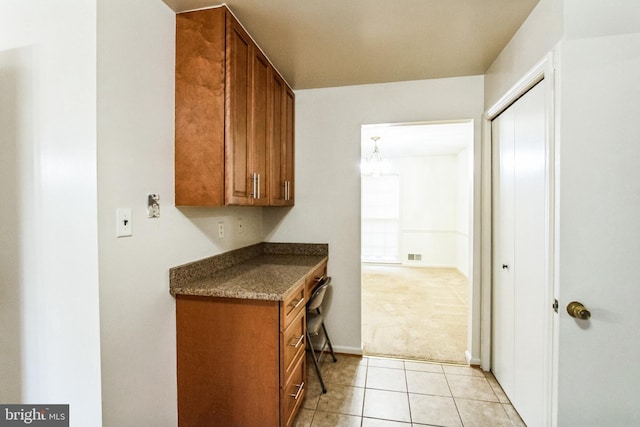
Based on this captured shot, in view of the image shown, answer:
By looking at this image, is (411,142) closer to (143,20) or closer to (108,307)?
(143,20)

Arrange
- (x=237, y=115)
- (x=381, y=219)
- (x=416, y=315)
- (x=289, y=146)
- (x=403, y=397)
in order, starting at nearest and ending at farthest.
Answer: (x=237, y=115), (x=403, y=397), (x=289, y=146), (x=416, y=315), (x=381, y=219)

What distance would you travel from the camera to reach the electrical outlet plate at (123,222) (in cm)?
117

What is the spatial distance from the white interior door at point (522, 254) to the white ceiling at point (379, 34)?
49 cm

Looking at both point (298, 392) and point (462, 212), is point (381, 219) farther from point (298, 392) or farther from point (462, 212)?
point (298, 392)

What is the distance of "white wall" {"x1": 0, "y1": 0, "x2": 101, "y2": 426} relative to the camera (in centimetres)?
111

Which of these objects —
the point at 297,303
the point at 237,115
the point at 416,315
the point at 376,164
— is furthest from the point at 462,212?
the point at 237,115

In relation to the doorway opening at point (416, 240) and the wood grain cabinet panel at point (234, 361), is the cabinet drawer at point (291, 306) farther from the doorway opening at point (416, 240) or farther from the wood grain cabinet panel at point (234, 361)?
the doorway opening at point (416, 240)

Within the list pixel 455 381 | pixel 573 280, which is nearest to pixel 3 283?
pixel 573 280

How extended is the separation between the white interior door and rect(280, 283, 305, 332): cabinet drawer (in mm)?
1286

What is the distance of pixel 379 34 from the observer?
1.71 m

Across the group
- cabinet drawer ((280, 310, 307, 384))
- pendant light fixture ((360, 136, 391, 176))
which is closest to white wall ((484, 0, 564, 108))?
cabinet drawer ((280, 310, 307, 384))

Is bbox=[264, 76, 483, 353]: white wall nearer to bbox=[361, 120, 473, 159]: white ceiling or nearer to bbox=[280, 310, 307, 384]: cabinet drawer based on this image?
bbox=[280, 310, 307, 384]: cabinet drawer

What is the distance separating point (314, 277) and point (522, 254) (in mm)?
1401

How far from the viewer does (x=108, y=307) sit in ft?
3.70
